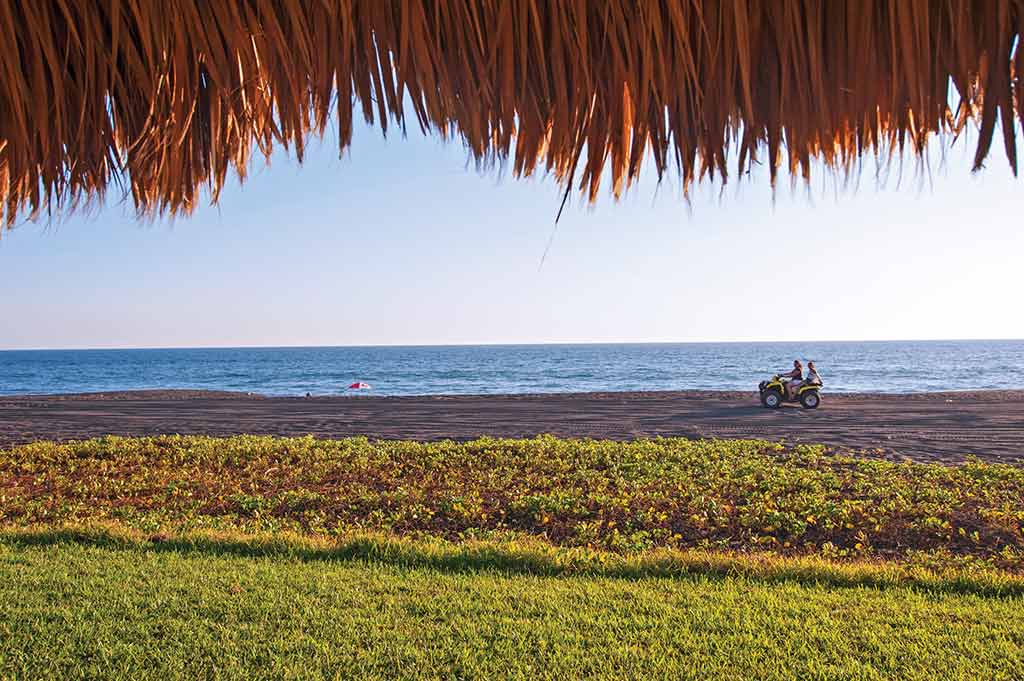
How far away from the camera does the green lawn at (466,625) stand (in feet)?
10.7

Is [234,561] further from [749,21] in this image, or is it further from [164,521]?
[749,21]

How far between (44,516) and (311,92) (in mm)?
6904

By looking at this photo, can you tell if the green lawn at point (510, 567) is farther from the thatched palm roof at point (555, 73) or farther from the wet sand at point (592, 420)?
the wet sand at point (592, 420)

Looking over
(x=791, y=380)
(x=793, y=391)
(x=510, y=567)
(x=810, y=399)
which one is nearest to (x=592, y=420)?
(x=793, y=391)

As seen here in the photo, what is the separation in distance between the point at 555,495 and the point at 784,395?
40.1 feet

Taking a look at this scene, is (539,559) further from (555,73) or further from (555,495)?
(555,73)

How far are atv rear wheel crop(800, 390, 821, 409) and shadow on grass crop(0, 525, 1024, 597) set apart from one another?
13.3 m

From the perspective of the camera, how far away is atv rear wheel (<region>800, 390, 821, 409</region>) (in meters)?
18.1

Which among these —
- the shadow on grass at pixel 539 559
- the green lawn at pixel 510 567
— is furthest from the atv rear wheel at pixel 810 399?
the shadow on grass at pixel 539 559

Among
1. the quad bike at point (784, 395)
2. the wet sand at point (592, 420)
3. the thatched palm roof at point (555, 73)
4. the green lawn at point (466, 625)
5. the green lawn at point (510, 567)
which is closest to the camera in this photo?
the thatched palm roof at point (555, 73)

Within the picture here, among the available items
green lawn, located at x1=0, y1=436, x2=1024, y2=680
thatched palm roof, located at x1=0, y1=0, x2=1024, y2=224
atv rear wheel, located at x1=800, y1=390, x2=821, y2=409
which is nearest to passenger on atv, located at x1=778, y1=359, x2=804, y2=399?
atv rear wheel, located at x1=800, y1=390, x2=821, y2=409

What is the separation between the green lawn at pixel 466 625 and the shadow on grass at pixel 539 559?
0.54ft

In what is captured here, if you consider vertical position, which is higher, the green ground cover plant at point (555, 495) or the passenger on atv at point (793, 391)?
the passenger on atv at point (793, 391)

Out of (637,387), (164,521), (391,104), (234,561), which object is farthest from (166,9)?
(637,387)
